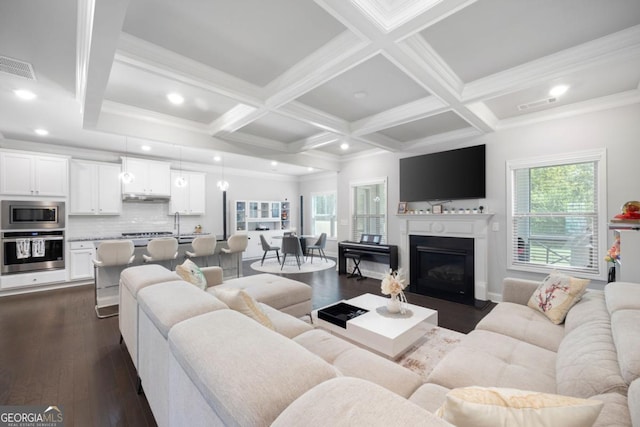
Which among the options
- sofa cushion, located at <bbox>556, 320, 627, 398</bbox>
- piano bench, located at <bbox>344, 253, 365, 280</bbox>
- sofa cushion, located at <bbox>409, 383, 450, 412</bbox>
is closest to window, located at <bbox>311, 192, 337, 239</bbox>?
piano bench, located at <bbox>344, 253, 365, 280</bbox>

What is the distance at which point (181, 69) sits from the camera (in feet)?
7.77

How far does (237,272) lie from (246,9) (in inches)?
183

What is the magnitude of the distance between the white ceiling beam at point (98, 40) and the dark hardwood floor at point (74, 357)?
8.00ft

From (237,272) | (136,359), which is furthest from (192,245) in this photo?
(136,359)

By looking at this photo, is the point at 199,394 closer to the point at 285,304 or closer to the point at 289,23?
the point at 285,304

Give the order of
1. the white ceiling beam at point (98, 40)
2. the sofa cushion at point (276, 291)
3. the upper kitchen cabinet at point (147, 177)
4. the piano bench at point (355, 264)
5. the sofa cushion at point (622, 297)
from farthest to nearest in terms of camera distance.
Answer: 1. the piano bench at point (355, 264)
2. the upper kitchen cabinet at point (147, 177)
3. the sofa cushion at point (276, 291)
4. the sofa cushion at point (622, 297)
5. the white ceiling beam at point (98, 40)

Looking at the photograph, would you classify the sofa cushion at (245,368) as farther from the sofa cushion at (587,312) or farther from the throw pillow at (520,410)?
the sofa cushion at (587,312)

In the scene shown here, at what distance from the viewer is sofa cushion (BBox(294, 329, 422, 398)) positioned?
138 centimetres

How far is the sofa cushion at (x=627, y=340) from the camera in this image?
3.47ft

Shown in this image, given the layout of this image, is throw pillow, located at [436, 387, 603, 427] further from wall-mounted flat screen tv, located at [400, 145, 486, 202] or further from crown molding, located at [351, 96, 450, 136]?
wall-mounted flat screen tv, located at [400, 145, 486, 202]

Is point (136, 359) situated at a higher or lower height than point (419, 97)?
lower

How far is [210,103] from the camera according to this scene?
327 cm

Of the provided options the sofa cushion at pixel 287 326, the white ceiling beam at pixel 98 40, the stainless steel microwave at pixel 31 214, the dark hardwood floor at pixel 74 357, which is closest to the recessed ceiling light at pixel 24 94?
the white ceiling beam at pixel 98 40

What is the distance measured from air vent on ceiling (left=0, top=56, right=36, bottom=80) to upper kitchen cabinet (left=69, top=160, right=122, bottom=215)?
124 inches
